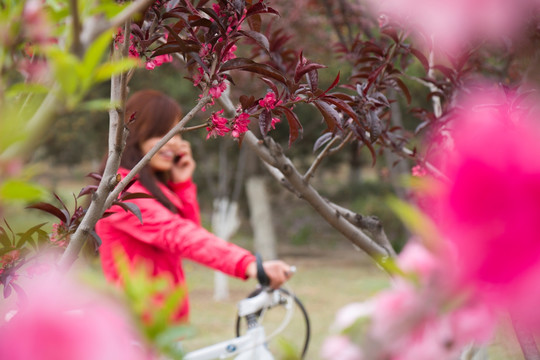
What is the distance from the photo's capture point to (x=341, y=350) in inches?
14.3

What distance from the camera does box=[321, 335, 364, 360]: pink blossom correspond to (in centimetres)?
35

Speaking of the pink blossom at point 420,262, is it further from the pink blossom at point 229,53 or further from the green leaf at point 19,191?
the pink blossom at point 229,53

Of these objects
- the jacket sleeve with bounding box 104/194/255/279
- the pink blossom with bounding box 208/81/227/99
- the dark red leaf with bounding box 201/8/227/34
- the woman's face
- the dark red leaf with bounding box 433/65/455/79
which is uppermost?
the dark red leaf with bounding box 201/8/227/34

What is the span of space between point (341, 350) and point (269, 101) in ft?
3.10

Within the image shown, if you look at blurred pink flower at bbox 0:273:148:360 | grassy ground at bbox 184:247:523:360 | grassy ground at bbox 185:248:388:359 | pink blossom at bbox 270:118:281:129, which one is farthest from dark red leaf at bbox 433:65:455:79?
grassy ground at bbox 185:248:388:359

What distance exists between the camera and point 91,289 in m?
0.34

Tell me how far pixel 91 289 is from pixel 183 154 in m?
2.57

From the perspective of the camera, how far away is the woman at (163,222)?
2129mm

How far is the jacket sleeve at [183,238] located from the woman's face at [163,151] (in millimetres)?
251

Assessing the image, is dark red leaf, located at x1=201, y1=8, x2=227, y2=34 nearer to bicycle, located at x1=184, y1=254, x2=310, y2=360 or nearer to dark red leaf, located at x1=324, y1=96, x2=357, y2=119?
dark red leaf, located at x1=324, y1=96, x2=357, y2=119

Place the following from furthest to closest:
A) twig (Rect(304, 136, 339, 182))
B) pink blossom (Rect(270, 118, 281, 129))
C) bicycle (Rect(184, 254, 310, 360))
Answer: bicycle (Rect(184, 254, 310, 360))
twig (Rect(304, 136, 339, 182))
pink blossom (Rect(270, 118, 281, 129))

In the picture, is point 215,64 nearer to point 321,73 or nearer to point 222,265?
point 222,265

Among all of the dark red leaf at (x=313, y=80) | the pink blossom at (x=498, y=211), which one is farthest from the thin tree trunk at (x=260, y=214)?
the pink blossom at (x=498, y=211)

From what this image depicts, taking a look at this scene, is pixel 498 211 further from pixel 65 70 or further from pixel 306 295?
pixel 306 295
